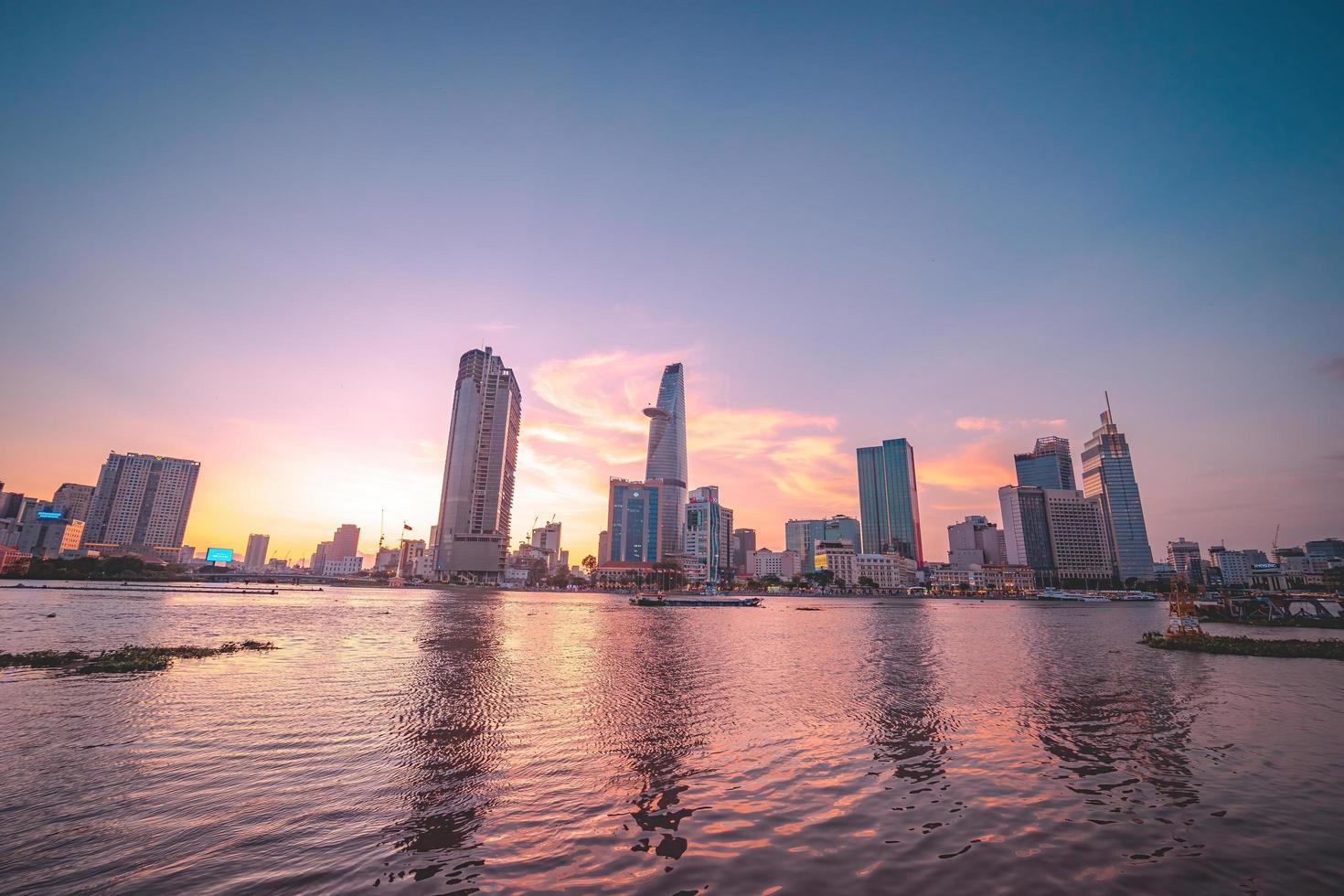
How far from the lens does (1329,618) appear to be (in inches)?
2835

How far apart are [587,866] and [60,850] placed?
9910 mm

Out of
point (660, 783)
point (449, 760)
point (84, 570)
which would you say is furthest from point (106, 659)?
point (84, 570)

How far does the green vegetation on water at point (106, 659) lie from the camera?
29109 mm

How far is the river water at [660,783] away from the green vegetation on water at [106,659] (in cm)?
179

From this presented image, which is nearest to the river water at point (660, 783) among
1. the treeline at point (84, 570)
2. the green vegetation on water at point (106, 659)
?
the green vegetation on water at point (106, 659)

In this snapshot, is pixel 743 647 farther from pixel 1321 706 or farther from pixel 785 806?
pixel 785 806

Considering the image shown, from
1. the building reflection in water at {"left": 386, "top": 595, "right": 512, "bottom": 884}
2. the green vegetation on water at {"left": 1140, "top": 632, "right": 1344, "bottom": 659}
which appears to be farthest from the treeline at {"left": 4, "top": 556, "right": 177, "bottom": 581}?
the green vegetation on water at {"left": 1140, "top": 632, "right": 1344, "bottom": 659}

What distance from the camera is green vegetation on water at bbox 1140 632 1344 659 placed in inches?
1705

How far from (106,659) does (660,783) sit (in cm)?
3518

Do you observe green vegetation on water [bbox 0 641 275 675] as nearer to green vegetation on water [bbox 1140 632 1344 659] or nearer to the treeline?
green vegetation on water [bbox 1140 632 1344 659]

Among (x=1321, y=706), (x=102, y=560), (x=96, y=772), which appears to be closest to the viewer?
(x=96, y=772)

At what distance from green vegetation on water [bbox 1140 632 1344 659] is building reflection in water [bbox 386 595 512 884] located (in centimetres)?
5587

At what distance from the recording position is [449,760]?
53.4ft

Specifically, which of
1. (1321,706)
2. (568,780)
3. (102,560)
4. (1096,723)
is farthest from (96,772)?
(102,560)
